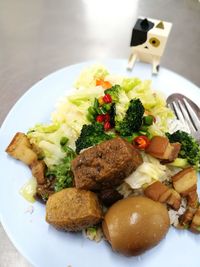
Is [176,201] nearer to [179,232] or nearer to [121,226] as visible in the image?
[179,232]

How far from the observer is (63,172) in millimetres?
1832

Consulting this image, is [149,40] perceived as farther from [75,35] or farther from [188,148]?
[75,35]

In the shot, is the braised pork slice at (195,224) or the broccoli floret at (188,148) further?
the broccoli floret at (188,148)

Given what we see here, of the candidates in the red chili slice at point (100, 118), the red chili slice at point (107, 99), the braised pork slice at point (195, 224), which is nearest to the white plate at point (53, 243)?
the braised pork slice at point (195, 224)

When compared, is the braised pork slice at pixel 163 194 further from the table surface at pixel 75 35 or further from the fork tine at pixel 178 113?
the table surface at pixel 75 35

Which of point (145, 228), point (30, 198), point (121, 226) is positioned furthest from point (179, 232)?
point (30, 198)

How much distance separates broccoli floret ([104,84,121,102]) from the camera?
6.73ft

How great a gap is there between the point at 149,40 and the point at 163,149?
0.99 meters

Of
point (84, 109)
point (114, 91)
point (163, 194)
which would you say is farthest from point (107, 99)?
point (163, 194)

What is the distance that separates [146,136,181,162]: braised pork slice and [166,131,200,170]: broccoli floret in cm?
7

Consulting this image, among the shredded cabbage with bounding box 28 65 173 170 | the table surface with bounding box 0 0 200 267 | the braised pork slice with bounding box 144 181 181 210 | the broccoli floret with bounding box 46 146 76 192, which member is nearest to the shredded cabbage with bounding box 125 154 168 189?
the braised pork slice with bounding box 144 181 181 210

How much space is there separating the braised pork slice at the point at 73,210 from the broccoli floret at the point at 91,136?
308 millimetres

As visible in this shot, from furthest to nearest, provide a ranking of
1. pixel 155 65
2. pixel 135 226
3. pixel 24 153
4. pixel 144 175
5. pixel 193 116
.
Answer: pixel 155 65 < pixel 193 116 < pixel 24 153 < pixel 144 175 < pixel 135 226

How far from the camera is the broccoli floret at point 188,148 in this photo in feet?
6.36
